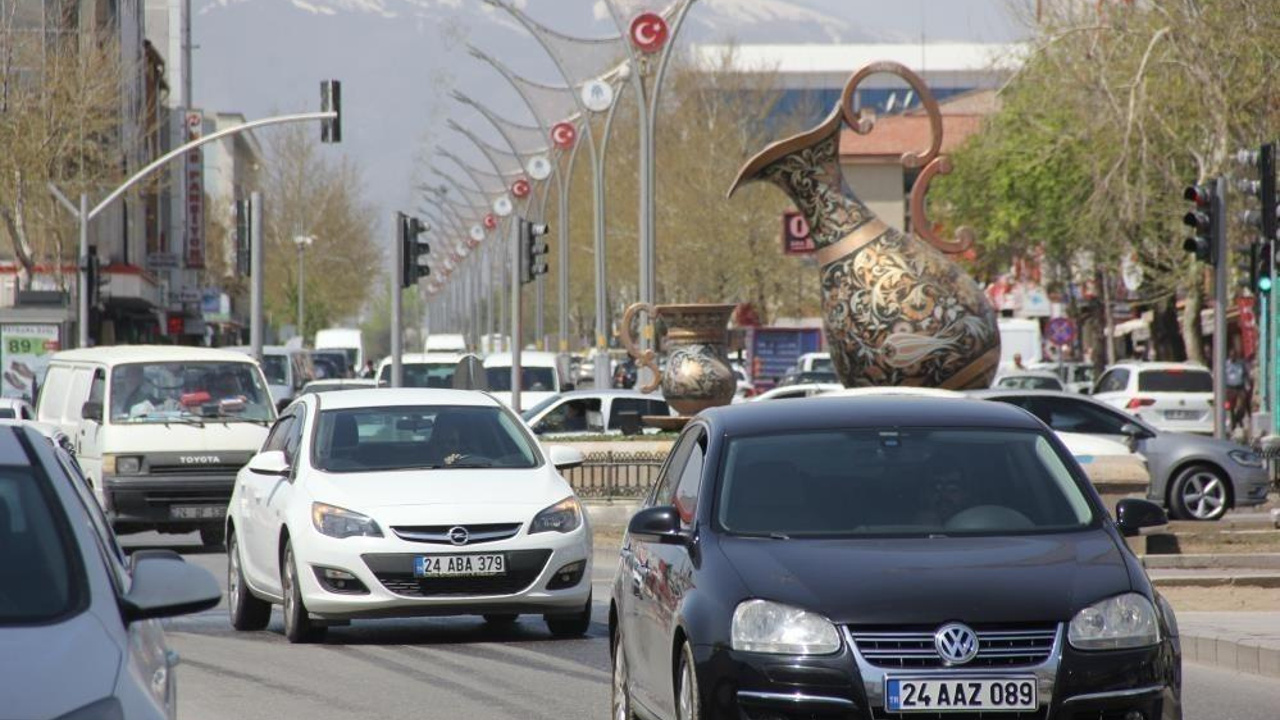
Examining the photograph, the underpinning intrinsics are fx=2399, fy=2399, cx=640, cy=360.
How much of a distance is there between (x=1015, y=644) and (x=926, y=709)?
0.37 meters

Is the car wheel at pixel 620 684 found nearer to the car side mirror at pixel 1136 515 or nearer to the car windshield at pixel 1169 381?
the car side mirror at pixel 1136 515

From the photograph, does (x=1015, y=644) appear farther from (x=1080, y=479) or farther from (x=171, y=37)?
(x=171, y=37)

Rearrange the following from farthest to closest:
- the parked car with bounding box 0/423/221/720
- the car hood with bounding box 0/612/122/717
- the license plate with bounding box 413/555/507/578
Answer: the license plate with bounding box 413/555/507/578
the parked car with bounding box 0/423/221/720
the car hood with bounding box 0/612/122/717

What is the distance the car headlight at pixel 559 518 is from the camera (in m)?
14.2

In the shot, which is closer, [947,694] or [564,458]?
[947,694]

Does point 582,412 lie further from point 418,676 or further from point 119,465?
point 418,676

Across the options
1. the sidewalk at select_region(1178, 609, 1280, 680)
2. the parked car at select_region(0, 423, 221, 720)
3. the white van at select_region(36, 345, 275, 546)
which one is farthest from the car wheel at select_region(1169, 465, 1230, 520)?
the parked car at select_region(0, 423, 221, 720)

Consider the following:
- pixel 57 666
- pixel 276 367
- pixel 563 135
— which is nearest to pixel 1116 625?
pixel 57 666

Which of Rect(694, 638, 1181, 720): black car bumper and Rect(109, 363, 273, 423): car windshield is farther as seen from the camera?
Rect(109, 363, 273, 423): car windshield

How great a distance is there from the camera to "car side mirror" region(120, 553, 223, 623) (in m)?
5.84

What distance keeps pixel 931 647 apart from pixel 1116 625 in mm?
654

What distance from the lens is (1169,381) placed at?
41688mm

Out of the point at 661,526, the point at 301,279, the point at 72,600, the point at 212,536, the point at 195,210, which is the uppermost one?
the point at 195,210

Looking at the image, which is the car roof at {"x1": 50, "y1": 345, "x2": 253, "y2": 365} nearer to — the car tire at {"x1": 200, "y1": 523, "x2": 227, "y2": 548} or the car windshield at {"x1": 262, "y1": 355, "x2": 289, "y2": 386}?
the car tire at {"x1": 200, "y1": 523, "x2": 227, "y2": 548}
